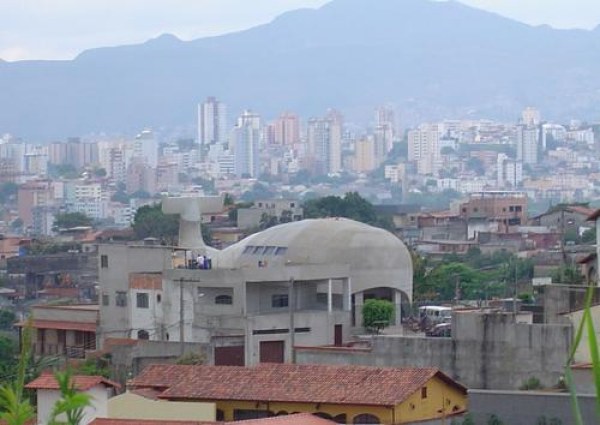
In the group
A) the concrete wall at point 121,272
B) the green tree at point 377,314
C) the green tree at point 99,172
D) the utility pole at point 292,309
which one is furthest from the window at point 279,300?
the green tree at point 99,172

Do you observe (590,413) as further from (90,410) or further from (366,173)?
(366,173)

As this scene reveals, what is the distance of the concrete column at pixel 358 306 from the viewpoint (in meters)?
29.5

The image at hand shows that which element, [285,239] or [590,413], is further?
[285,239]

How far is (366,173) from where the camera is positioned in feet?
634

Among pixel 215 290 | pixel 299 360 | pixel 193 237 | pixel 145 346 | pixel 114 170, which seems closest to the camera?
pixel 299 360

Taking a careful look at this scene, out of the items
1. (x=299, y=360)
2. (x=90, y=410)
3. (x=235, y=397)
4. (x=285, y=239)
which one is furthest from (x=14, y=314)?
(x=90, y=410)

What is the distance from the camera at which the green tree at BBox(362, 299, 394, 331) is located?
95.2 ft

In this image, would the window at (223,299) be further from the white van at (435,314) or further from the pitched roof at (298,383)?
the pitched roof at (298,383)

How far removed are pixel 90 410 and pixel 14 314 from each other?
3037 centimetres

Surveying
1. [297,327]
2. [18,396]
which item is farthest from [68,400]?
[297,327]

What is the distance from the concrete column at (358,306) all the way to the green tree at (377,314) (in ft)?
0.21

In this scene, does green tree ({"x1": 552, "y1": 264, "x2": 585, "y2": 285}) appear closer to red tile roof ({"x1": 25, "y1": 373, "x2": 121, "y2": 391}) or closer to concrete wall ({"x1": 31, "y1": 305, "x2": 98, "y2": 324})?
concrete wall ({"x1": 31, "y1": 305, "x2": 98, "y2": 324})

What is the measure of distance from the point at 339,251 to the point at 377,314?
1.73 metres

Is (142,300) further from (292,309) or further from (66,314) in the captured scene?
(292,309)
